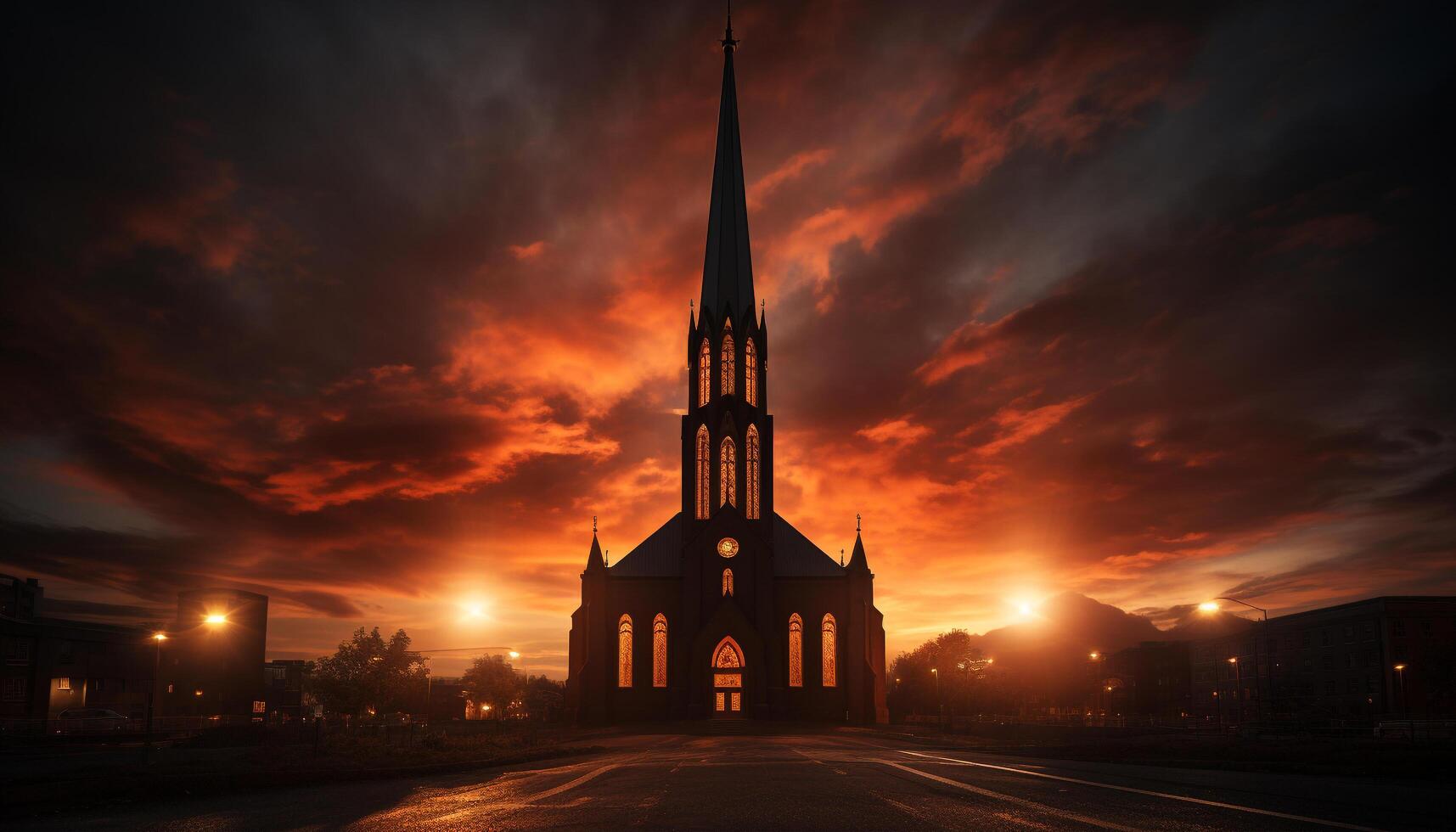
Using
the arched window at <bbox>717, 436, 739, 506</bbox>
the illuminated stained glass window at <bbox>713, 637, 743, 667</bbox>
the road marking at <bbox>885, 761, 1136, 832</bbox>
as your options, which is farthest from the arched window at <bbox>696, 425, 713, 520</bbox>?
the road marking at <bbox>885, 761, 1136, 832</bbox>

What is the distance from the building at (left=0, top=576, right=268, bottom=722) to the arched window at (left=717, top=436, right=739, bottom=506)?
3768cm

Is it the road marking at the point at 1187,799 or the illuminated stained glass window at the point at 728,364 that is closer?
the road marking at the point at 1187,799

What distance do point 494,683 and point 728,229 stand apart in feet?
250

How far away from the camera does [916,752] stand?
108 ft

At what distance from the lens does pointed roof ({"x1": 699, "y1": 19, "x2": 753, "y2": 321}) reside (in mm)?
77938

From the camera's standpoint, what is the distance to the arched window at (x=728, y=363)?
7588 cm

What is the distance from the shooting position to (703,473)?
244ft

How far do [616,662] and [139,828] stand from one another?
5822 centimetres

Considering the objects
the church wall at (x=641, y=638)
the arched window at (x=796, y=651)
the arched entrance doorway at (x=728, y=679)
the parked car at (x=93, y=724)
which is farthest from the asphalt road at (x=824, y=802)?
the arched window at (x=796, y=651)

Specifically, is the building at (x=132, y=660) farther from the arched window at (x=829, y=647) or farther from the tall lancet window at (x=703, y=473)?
the arched window at (x=829, y=647)

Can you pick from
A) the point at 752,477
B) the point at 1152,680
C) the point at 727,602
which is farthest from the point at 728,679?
the point at 1152,680

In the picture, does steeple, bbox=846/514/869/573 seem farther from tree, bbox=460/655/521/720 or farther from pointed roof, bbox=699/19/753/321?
tree, bbox=460/655/521/720

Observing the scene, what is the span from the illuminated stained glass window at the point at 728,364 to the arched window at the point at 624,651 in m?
18.9

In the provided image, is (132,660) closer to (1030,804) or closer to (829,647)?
(829,647)
